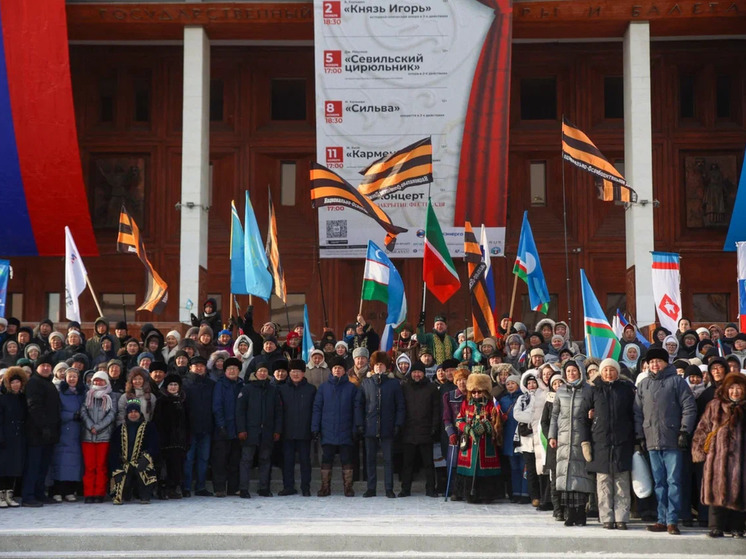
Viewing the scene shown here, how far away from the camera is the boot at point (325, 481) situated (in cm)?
1507

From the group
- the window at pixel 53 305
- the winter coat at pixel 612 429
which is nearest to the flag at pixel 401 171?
the winter coat at pixel 612 429

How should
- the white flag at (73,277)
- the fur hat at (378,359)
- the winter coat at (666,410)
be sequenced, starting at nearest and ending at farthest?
the winter coat at (666,410) → the fur hat at (378,359) → the white flag at (73,277)

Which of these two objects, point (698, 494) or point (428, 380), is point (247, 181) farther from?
point (698, 494)

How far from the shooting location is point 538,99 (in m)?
26.1

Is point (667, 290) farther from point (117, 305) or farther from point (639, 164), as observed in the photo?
point (117, 305)

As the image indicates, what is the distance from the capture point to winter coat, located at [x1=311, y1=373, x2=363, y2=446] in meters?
15.0

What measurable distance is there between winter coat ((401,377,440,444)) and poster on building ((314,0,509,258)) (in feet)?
24.9

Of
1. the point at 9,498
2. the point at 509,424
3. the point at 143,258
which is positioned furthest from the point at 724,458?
the point at 143,258

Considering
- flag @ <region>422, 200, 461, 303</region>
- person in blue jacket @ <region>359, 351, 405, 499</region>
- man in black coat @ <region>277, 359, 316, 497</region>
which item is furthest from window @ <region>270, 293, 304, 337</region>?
person in blue jacket @ <region>359, 351, 405, 499</region>

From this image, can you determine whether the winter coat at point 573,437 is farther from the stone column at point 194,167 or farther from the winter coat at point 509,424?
the stone column at point 194,167

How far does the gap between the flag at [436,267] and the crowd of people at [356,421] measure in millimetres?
1528

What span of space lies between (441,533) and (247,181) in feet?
50.9

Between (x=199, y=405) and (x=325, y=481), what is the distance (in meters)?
1.89

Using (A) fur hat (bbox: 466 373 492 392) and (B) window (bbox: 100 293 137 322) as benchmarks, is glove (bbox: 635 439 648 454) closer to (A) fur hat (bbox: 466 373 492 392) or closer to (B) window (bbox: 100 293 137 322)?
(A) fur hat (bbox: 466 373 492 392)
